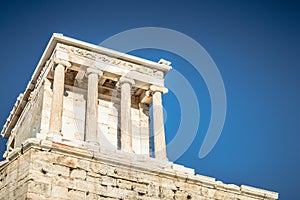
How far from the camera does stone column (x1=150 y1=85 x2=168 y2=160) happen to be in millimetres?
24312

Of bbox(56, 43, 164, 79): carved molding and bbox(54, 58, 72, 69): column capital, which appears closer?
bbox(54, 58, 72, 69): column capital

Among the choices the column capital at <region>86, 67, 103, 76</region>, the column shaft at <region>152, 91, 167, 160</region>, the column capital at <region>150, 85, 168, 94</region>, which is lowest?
the column shaft at <region>152, 91, 167, 160</region>

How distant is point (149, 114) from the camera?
2709cm

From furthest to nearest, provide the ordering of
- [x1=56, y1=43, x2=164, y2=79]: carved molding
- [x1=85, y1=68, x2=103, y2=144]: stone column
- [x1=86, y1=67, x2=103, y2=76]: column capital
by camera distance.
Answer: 1. [x1=56, y1=43, x2=164, y2=79]: carved molding
2. [x1=86, y1=67, x2=103, y2=76]: column capital
3. [x1=85, y1=68, x2=103, y2=144]: stone column

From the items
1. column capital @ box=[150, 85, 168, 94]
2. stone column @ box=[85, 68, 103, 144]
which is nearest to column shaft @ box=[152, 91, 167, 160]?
column capital @ box=[150, 85, 168, 94]

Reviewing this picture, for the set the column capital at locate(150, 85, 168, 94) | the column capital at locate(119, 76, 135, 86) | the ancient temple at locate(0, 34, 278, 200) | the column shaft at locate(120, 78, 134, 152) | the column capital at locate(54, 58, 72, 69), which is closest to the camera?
the ancient temple at locate(0, 34, 278, 200)

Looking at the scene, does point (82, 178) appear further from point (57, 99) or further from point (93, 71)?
point (93, 71)

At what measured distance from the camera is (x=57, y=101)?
77.3 ft

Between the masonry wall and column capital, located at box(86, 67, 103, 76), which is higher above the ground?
column capital, located at box(86, 67, 103, 76)

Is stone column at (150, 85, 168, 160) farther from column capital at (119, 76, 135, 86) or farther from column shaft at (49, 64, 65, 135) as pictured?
column shaft at (49, 64, 65, 135)

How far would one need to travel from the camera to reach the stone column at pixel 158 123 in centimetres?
2431

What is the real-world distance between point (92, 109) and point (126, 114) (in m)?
1.62

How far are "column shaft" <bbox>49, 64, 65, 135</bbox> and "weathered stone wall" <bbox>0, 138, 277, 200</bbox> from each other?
1015 centimetres

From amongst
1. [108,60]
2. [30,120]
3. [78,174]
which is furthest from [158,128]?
[78,174]
